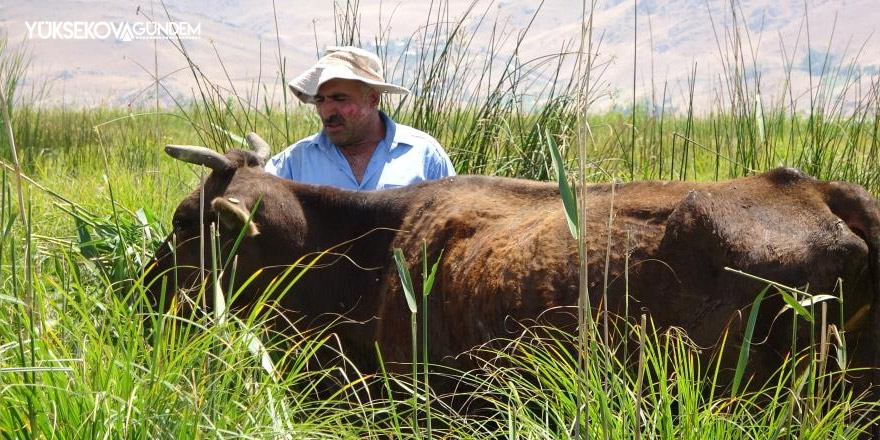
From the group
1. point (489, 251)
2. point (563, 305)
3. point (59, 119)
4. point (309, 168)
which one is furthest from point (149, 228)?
point (59, 119)

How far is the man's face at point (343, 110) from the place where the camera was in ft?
19.9

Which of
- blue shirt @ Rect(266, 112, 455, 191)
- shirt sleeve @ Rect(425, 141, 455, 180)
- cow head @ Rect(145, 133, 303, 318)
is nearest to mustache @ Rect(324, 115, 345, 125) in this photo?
blue shirt @ Rect(266, 112, 455, 191)

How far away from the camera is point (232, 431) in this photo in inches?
113

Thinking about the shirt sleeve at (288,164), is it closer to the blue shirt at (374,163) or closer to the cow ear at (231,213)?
the blue shirt at (374,163)

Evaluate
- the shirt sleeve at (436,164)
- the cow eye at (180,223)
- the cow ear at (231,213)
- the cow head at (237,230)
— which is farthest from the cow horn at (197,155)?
the shirt sleeve at (436,164)

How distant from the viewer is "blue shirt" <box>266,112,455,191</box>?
6.04m

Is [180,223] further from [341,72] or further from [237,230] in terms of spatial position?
[341,72]

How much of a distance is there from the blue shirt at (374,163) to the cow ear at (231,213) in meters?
1.25

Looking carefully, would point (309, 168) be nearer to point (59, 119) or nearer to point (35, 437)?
point (35, 437)

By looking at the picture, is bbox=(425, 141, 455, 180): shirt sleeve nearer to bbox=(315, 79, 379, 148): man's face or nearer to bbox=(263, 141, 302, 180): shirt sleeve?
bbox=(315, 79, 379, 148): man's face

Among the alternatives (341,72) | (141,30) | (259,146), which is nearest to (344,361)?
(259,146)

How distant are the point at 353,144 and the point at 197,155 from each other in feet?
4.35

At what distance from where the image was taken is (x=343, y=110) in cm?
607

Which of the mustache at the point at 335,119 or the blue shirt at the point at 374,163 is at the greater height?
the mustache at the point at 335,119
